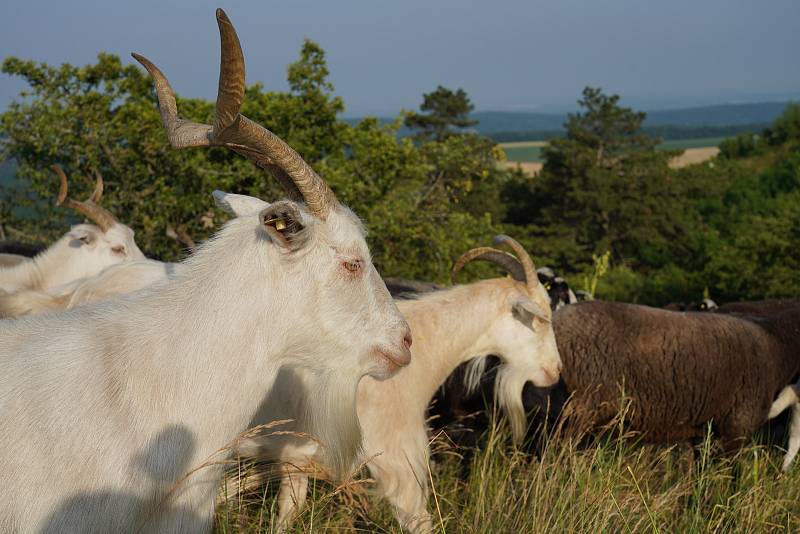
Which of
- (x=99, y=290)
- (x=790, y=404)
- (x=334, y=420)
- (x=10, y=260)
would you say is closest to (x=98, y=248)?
(x=10, y=260)

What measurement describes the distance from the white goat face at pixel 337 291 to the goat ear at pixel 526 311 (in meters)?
2.02

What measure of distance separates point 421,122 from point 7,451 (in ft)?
144

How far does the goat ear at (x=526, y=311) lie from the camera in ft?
15.8

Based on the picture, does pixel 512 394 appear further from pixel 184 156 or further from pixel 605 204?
pixel 605 204

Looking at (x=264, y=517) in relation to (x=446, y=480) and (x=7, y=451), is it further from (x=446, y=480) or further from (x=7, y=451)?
(x=7, y=451)

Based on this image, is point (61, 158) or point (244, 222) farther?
point (61, 158)

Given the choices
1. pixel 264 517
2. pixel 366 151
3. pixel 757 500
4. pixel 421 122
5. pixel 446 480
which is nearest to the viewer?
pixel 264 517

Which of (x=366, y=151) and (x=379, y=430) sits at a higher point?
(x=366, y=151)

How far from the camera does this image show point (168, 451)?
2.56m

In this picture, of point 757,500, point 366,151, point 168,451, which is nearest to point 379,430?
point 168,451

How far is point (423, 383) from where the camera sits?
14.8ft

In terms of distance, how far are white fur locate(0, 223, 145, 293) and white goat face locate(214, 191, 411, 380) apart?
4582 mm

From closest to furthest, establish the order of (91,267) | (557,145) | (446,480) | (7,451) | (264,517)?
1. (7,451)
2. (264,517)
3. (446,480)
4. (91,267)
5. (557,145)

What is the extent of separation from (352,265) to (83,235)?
202 inches
